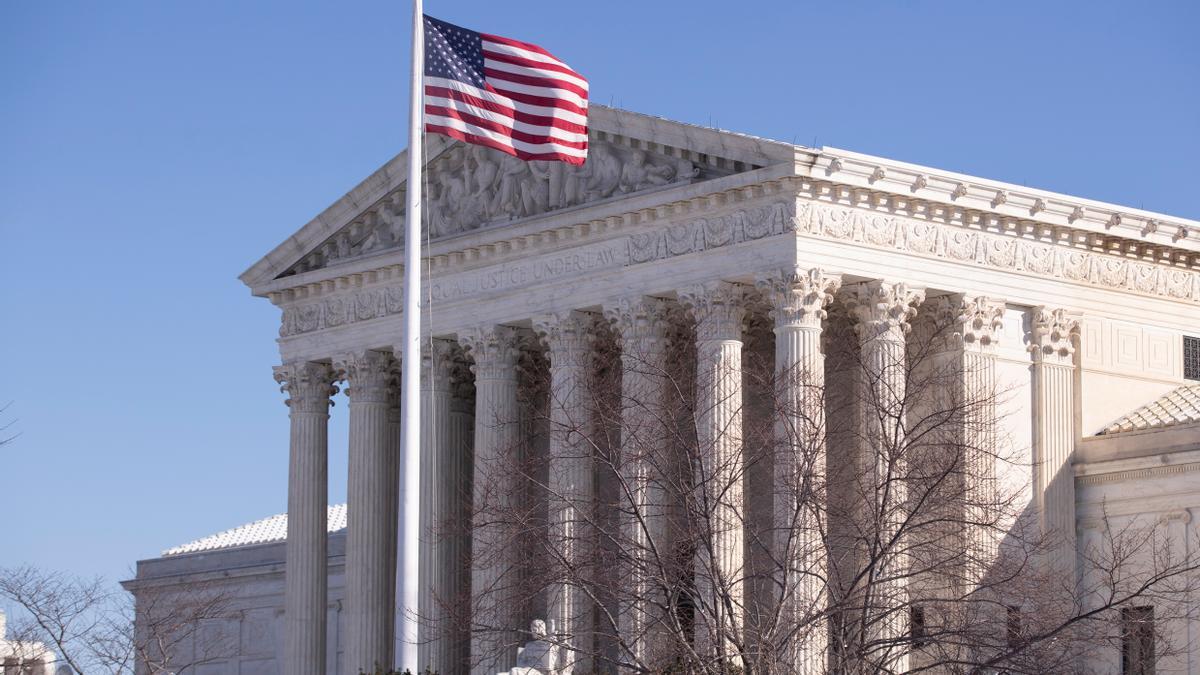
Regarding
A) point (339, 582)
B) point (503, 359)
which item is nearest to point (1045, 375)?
point (503, 359)

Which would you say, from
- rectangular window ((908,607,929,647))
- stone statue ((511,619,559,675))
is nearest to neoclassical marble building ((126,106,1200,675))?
stone statue ((511,619,559,675))

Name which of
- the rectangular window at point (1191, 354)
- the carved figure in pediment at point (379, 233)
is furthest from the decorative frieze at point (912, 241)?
the carved figure in pediment at point (379, 233)

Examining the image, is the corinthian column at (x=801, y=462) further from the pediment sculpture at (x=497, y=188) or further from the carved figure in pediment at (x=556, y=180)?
the carved figure in pediment at (x=556, y=180)

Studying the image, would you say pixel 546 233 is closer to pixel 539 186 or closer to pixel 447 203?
pixel 539 186

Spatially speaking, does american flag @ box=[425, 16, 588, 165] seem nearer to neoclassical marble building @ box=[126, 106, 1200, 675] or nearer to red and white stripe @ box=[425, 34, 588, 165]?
red and white stripe @ box=[425, 34, 588, 165]

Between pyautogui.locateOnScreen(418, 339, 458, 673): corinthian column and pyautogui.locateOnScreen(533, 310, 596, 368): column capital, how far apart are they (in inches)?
155

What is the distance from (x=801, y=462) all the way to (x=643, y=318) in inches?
742

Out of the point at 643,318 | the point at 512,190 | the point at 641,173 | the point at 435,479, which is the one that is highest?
the point at 512,190

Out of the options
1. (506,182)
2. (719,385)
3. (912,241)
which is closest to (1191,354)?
(912,241)

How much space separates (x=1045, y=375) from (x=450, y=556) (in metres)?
18.0

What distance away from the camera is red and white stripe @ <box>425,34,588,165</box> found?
158 feet

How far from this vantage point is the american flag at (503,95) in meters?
48.0

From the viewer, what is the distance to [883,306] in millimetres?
58438

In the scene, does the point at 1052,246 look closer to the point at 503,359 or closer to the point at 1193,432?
the point at 1193,432
